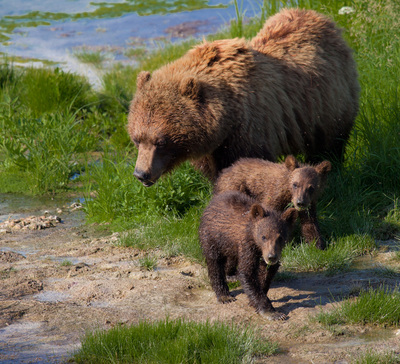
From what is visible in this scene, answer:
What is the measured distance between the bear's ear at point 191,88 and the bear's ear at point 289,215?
1845mm

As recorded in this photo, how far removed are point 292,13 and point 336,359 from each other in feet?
16.3

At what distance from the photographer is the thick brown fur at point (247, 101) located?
19.9 feet

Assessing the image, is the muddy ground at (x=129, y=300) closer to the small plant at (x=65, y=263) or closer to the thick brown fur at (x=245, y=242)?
the small plant at (x=65, y=263)

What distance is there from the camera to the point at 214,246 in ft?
16.6

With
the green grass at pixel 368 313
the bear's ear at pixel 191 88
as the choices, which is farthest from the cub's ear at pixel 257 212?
the bear's ear at pixel 191 88

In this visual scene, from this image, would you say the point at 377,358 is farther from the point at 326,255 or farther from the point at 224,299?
the point at 326,255

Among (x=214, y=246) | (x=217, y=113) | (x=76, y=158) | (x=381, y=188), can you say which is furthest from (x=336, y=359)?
(x=76, y=158)

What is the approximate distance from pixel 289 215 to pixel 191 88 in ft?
6.32

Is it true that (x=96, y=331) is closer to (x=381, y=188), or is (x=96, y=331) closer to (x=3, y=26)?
(x=381, y=188)

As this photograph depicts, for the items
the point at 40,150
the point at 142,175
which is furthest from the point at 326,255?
the point at 40,150

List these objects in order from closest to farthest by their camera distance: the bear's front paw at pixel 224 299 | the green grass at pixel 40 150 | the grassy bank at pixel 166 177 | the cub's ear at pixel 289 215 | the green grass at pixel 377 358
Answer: the green grass at pixel 377 358 < the cub's ear at pixel 289 215 < the bear's front paw at pixel 224 299 < the grassy bank at pixel 166 177 < the green grass at pixel 40 150

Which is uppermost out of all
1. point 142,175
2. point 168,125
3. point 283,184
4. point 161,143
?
point 168,125

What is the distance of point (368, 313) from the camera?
447 cm

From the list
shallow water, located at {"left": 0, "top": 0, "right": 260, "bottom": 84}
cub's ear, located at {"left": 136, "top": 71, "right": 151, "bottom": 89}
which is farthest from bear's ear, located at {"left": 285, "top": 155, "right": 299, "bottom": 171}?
shallow water, located at {"left": 0, "top": 0, "right": 260, "bottom": 84}
